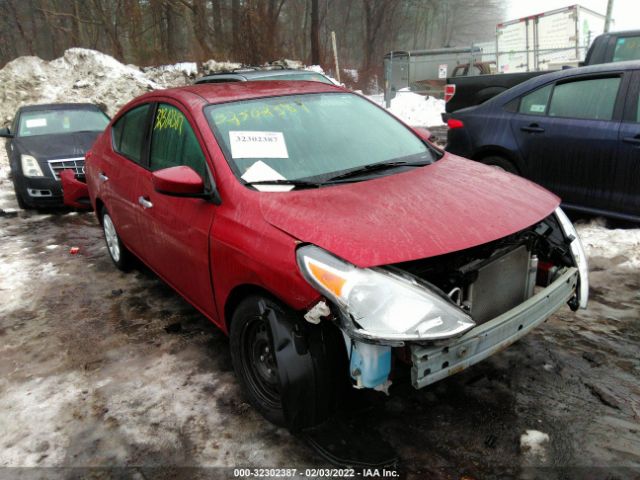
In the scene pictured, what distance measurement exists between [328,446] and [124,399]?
1.31 metres

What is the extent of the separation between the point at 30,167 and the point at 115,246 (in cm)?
350

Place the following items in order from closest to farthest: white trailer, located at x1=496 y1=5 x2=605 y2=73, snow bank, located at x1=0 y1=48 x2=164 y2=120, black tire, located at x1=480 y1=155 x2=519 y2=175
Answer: black tire, located at x1=480 y1=155 x2=519 y2=175
snow bank, located at x1=0 y1=48 x2=164 y2=120
white trailer, located at x1=496 y1=5 x2=605 y2=73

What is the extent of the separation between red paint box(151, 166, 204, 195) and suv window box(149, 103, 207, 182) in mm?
117

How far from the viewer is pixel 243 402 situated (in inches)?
113

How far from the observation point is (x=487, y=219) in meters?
2.43

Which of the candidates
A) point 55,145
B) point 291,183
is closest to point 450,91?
point 291,183

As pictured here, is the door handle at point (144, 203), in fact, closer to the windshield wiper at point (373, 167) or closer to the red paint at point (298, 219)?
the red paint at point (298, 219)

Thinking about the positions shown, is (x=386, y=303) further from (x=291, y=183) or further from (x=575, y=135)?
(x=575, y=135)

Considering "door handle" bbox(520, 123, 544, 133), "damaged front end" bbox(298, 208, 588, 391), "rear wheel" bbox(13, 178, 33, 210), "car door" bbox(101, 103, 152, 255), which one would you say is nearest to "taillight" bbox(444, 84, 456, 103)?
"door handle" bbox(520, 123, 544, 133)

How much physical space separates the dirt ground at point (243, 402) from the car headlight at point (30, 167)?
3.84 metres

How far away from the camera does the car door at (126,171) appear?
3.87m

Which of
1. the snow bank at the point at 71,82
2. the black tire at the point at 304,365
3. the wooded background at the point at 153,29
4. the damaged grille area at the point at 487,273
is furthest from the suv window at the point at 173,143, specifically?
the wooded background at the point at 153,29

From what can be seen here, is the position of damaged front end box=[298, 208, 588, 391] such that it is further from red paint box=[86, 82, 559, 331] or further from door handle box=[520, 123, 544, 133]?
door handle box=[520, 123, 544, 133]

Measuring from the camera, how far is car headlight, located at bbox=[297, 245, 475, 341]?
79.1 inches
